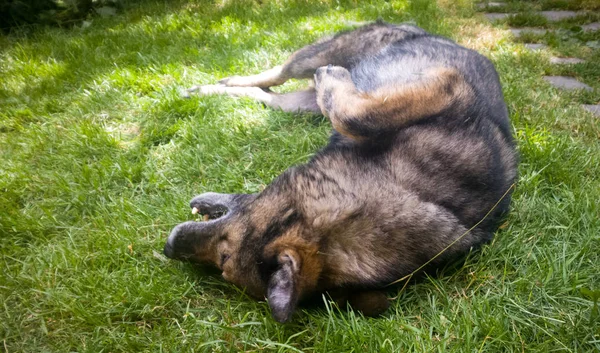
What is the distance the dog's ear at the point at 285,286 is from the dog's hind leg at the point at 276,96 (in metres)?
2.14

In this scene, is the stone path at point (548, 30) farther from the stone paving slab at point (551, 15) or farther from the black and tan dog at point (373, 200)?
the black and tan dog at point (373, 200)

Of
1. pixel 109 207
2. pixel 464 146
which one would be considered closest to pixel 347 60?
pixel 464 146

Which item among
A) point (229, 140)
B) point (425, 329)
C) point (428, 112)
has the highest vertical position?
point (428, 112)

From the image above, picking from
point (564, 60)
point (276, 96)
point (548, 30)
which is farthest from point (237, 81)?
point (548, 30)

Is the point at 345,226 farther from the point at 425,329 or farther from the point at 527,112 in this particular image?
the point at 527,112

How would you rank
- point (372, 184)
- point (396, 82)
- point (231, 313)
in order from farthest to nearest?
point (396, 82) < point (372, 184) < point (231, 313)

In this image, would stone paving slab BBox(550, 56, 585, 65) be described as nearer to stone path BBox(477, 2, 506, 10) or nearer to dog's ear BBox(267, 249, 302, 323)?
stone path BBox(477, 2, 506, 10)

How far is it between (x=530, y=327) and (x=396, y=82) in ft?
6.07

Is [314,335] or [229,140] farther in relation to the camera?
[229,140]

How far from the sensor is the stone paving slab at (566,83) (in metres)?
4.32

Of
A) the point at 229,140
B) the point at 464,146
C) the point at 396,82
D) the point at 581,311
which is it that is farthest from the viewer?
the point at 229,140

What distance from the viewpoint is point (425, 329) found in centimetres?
202

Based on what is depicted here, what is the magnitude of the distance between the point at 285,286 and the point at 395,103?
1.56 metres

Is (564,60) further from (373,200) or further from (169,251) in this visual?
(169,251)
